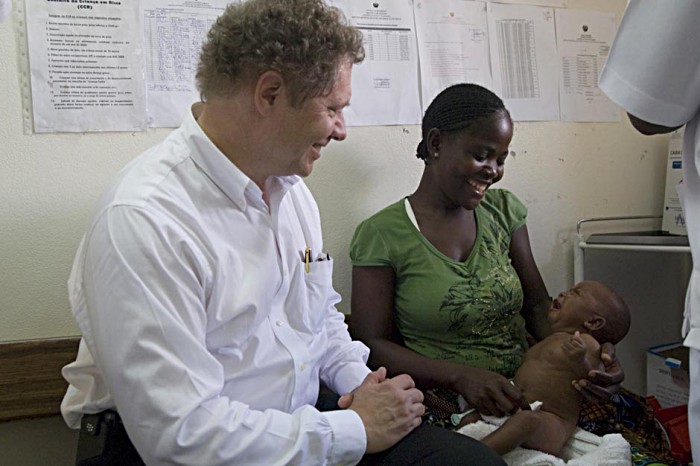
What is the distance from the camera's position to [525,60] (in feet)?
6.68

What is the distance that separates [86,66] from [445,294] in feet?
3.33

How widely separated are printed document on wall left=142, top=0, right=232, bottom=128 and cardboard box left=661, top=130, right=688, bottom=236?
5.05ft

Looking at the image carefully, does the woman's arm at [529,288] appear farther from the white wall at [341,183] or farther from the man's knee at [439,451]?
the man's knee at [439,451]

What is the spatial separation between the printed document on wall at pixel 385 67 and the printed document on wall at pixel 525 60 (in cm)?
30

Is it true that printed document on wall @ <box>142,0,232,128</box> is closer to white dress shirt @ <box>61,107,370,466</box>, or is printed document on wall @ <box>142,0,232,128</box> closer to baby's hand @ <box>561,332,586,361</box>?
white dress shirt @ <box>61,107,370,466</box>

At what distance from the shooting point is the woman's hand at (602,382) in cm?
138

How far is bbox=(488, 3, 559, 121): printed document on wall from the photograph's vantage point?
6.54 feet

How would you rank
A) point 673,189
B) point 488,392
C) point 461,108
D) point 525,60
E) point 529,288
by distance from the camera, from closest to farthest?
point 488,392, point 461,108, point 529,288, point 525,60, point 673,189

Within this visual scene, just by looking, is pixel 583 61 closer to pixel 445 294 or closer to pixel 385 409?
pixel 445 294

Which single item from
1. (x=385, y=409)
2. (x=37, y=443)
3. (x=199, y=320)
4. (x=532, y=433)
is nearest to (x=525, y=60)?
(x=532, y=433)

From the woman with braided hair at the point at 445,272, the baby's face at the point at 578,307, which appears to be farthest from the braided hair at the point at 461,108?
the baby's face at the point at 578,307

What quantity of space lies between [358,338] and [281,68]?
0.78m

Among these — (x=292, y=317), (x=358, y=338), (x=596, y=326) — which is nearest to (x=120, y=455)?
(x=292, y=317)

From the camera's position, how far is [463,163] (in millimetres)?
1588
